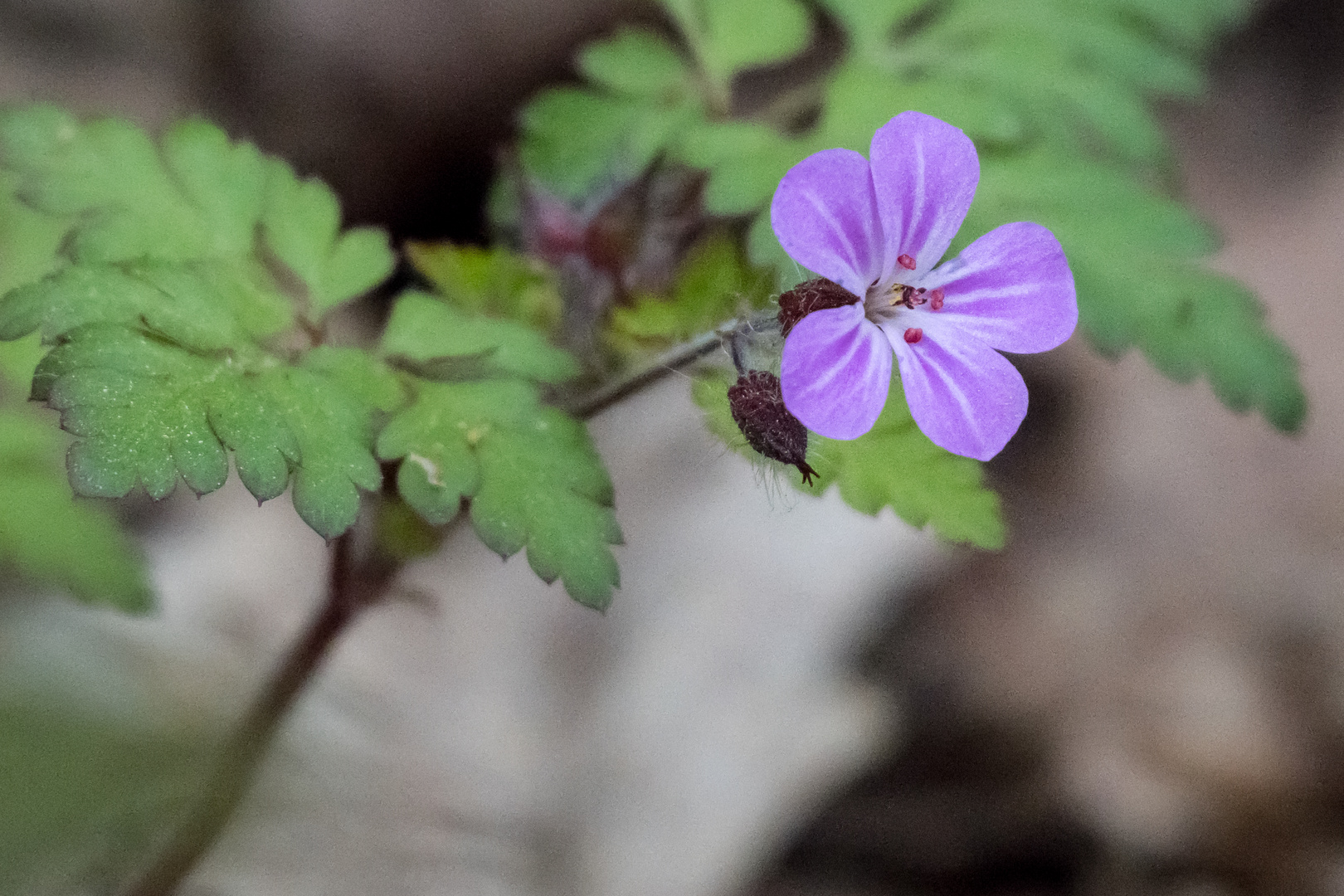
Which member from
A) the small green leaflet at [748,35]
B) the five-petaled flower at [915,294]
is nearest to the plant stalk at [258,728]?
the five-petaled flower at [915,294]

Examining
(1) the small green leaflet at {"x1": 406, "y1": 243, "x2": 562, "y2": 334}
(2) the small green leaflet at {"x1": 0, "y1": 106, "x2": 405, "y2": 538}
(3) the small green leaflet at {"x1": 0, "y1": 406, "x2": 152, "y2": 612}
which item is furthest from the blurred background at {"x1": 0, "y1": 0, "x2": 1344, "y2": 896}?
(2) the small green leaflet at {"x1": 0, "y1": 106, "x2": 405, "y2": 538}

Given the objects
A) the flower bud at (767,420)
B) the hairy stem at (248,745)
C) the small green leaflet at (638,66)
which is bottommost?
the hairy stem at (248,745)

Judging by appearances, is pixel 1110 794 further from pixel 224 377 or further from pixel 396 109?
pixel 396 109

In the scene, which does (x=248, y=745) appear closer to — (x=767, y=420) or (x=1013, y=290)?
(x=767, y=420)

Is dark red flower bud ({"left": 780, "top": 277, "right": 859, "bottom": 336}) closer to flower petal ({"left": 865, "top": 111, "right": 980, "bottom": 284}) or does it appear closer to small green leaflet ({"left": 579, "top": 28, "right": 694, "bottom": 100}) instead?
flower petal ({"left": 865, "top": 111, "right": 980, "bottom": 284})

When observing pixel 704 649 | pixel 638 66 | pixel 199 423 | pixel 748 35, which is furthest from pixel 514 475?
pixel 704 649

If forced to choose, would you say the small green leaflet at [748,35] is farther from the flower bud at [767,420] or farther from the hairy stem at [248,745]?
the hairy stem at [248,745]

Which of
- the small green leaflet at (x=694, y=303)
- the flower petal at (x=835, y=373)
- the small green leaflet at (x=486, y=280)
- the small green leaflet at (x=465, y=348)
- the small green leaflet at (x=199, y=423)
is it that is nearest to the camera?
the flower petal at (x=835, y=373)
